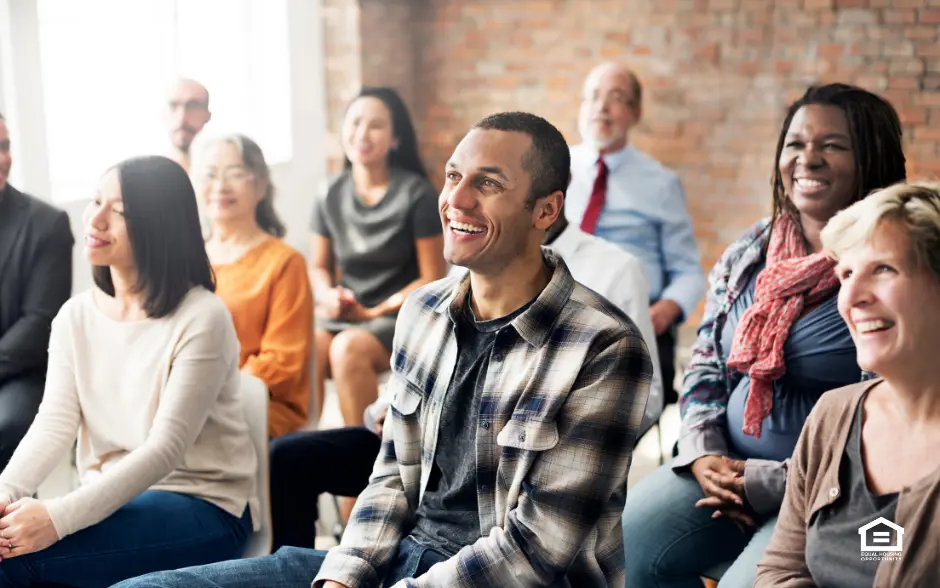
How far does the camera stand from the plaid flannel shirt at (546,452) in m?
1.66

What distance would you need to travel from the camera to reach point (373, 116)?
3.69m

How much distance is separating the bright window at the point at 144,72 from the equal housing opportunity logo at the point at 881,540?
250 cm

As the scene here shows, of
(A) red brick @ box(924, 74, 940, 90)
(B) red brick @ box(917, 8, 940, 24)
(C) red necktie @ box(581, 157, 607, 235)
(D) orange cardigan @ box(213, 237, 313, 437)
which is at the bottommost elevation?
(D) orange cardigan @ box(213, 237, 313, 437)

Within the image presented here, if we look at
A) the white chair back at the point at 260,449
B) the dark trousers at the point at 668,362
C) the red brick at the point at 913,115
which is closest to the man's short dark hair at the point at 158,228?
the white chair back at the point at 260,449

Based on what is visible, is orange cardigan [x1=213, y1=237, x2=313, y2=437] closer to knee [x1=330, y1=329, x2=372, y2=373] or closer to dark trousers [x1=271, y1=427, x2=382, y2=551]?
dark trousers [x1=271, y1=427, x2=382, y2=551]

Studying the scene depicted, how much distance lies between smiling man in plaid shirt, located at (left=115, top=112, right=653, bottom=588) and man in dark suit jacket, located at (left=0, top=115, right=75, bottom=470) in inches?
46.6

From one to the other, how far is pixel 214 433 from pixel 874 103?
1.52m

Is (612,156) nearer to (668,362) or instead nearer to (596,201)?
(596,201)

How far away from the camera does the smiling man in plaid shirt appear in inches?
65.9

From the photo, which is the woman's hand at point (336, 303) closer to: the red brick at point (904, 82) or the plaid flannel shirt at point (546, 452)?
the plaid flannel shirt at point (546, 452)

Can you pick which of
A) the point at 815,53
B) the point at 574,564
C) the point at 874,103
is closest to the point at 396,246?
the point at 874,103

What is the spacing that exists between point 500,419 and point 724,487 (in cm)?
63

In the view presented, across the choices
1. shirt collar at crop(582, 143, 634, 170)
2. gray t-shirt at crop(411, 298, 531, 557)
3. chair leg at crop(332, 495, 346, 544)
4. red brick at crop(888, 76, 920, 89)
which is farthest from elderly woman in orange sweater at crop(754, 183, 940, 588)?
red brick at crop(888, 76, 920, 89)

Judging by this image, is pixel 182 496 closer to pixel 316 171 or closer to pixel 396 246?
pixel 396 246
